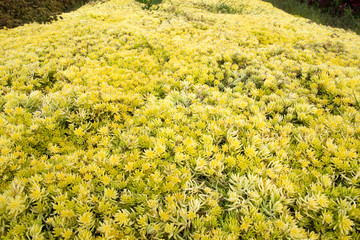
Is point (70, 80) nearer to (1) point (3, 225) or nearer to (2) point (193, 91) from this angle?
(2) point (193, 91)

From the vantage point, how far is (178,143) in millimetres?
2945

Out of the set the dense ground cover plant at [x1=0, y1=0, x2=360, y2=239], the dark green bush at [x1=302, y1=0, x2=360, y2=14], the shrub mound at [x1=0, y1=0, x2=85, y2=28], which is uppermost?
the dark green bush at [x1=302, y1=0, x2=360, y2=14]

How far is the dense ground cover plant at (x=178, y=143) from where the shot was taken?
2.09 metres

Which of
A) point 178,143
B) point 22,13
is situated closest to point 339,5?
point 178,143

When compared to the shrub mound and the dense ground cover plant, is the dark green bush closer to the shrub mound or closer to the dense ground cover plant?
the dense ground cover plant

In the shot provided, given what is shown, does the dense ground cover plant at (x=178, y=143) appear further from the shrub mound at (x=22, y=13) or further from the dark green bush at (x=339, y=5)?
the dark green bush at (x=339, y=5)

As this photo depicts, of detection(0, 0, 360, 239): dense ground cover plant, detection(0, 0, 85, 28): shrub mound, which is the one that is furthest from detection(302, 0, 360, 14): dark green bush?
detection(0, 0, 85, 28): shrub mound

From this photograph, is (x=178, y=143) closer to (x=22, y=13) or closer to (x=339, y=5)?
(x=22, y=13)

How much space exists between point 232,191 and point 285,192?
0.65 m

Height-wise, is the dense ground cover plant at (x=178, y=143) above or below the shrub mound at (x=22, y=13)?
below

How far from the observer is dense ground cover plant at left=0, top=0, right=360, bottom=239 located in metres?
2.09

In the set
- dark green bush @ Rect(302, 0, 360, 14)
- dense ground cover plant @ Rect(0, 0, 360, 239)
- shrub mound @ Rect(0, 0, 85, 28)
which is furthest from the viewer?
dark green bush @ Rect(302, 0, 360, 14)

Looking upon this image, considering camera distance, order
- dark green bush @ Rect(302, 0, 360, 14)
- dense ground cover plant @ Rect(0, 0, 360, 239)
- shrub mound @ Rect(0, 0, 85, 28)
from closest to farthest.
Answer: dense ground cover plant @ Rect(0, 0, 360, 239), shrub mound @ Rect(0, 0, 85, 28), dark green bush @ Rect(302, 0, 360, 14)

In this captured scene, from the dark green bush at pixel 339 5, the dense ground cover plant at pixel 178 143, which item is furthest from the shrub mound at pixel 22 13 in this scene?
the dark green bush at pixel 339 5
